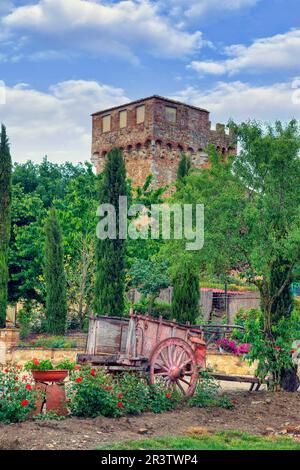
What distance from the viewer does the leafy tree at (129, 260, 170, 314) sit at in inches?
974

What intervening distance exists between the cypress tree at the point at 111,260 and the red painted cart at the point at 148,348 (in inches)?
403

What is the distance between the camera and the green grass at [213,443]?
8258 millimetres

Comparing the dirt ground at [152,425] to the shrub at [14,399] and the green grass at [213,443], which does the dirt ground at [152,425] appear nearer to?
the shrub at [14,399]

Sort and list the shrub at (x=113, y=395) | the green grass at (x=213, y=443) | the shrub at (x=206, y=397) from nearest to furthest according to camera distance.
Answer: the green grass at (x=213, y=443) → the shrub at (x=113, y=395) → the shrub at (x=206, y=397)

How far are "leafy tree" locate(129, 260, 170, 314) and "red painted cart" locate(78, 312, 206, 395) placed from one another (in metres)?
12.1

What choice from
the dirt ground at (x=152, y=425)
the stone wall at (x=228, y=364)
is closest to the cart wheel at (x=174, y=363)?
the dirt ground at (x=152, y=425)

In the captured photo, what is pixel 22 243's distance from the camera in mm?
27672

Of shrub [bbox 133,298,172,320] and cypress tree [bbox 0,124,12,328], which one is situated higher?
cypress tree [bbox 0,124,12,328]

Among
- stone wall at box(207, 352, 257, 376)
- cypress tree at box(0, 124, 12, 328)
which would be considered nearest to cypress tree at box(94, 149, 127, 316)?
cypress tree at box(0, 124, 12, 328)

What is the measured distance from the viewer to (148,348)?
12008 millimetres

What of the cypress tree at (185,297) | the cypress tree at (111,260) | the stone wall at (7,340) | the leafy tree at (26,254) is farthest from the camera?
the leafy tree at (26,254)

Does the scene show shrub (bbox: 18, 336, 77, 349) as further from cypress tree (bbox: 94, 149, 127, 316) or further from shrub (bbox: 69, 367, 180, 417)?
shrub (bbox: 69, 367, 180, 417)

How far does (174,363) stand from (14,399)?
138 inches

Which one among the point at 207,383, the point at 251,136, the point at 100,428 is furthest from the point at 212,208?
the point at 100,428
